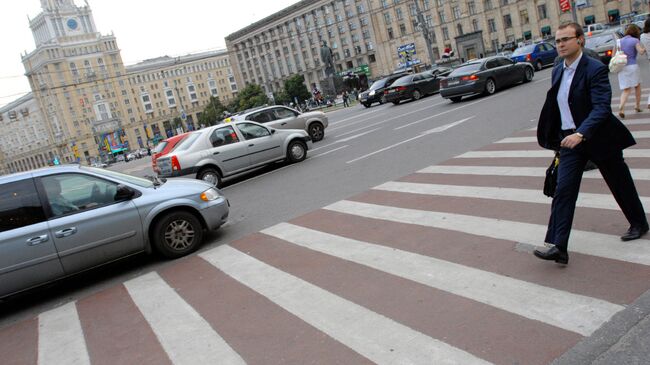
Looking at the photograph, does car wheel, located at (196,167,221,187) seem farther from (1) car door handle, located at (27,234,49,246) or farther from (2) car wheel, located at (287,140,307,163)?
(1) car door handle, located at (27,234,49,246)

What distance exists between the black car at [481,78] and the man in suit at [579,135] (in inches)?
609

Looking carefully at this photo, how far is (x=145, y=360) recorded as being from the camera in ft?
12.9

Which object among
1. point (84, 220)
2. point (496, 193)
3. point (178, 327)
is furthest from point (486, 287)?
point (84, 220)

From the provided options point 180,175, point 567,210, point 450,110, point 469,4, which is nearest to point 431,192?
point 567,210

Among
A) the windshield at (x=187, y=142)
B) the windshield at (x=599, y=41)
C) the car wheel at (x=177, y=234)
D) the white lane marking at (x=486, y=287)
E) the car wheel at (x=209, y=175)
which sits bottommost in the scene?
the white lane marking at (x=486, y=287)

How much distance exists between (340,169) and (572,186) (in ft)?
23.6

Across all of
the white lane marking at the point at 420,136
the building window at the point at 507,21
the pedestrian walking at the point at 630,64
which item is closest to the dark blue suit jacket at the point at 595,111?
the pedestrian walking at the point at 630,64

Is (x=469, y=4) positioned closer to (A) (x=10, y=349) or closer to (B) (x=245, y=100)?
(B) (x=245, y=100)

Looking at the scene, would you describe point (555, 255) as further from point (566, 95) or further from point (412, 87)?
point (412, 87)

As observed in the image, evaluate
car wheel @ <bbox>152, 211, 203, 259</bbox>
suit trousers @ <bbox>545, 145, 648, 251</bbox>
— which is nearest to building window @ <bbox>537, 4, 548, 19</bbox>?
car wheel @ <bbox>152, 211, 203, 259</bbox>

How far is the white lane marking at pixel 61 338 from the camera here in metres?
4.29

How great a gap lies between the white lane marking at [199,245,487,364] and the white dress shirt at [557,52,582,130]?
2.29 m

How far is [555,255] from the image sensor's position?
163 inches

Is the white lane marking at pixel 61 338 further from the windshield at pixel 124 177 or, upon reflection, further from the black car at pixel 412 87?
the black car at pixel 412 87
